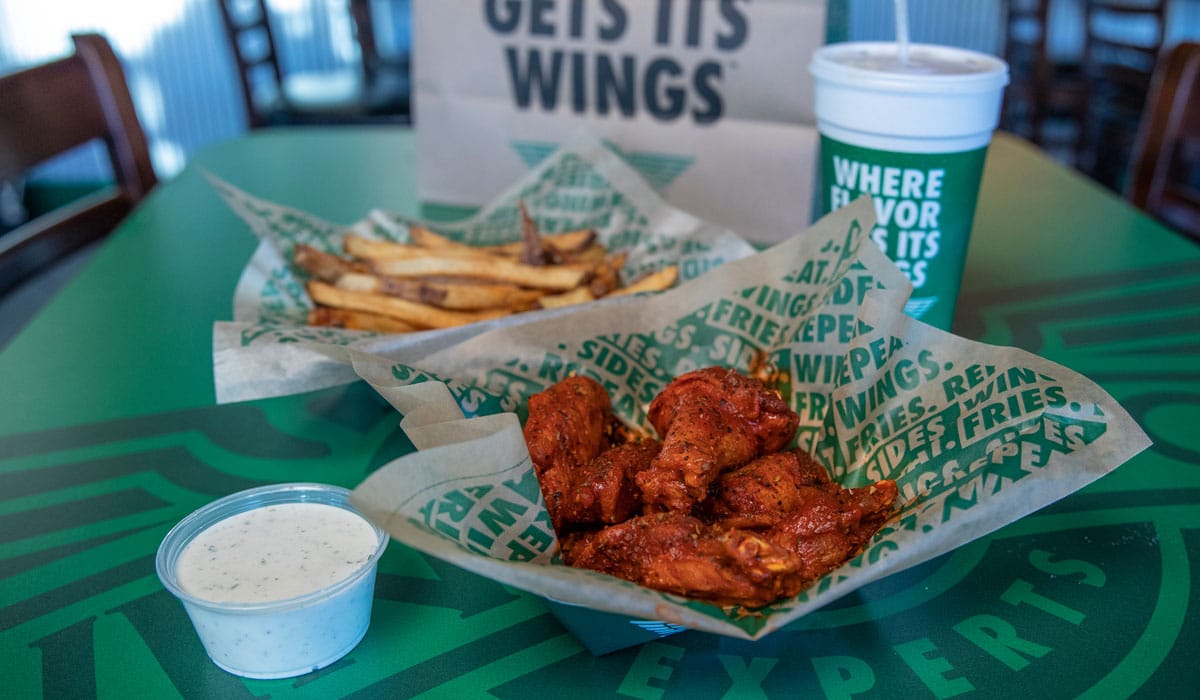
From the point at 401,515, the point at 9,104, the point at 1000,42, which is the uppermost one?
the point at 9,104

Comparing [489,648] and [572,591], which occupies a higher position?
[572,591]

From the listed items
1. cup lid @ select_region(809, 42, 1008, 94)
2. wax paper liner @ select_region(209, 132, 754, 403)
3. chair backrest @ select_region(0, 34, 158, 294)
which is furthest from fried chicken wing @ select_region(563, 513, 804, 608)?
chair backrest @ select_region(0, 34, 158, 294)

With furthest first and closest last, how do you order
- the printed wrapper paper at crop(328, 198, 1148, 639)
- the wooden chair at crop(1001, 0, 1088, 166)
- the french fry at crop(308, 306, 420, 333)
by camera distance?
1. the wooden chair at crop(1001, 0, 1088, 166)
2. the french fry at crop(308, 306, 420, 333)
3. the printed wrapper paper at crop(328, 198, 1148, 639)

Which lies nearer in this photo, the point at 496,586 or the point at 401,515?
the point at 401,515

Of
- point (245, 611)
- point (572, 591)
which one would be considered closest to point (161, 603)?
point (245, 611)

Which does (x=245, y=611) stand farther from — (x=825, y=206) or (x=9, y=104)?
(x=9, y=104)

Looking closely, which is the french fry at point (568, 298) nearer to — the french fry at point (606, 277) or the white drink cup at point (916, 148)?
the french fry at point (606, 277)

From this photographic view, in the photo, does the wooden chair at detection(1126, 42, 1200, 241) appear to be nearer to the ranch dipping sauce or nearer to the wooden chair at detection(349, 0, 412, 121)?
the ranch dipping sauce

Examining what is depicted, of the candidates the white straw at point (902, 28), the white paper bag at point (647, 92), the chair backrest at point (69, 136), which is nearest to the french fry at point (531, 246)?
the white paper bag at point (647, 92)
